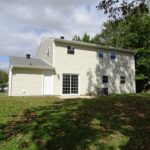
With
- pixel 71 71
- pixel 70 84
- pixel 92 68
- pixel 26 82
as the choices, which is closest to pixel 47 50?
pixel 71 71

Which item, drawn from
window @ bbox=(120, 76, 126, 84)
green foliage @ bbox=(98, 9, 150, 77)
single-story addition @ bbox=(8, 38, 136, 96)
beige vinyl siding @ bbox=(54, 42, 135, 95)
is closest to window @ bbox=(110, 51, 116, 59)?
single-story addition @ bbox=(8, 38, 136, 96)

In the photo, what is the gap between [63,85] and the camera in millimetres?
21094

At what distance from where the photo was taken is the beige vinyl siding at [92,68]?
21125 millimetres

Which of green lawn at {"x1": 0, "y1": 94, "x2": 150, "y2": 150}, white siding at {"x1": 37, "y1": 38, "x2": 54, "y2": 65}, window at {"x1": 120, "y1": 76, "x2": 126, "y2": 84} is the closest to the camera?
green lawn at {"x1": 0, "y1": 94, "x2": 150, "y2": 150}

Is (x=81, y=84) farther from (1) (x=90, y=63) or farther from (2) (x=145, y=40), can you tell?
(2) (x=145, y=40)

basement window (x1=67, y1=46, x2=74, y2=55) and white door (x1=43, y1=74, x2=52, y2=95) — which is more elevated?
basement window (x1=67, y1=46, x2=74, y2=55)

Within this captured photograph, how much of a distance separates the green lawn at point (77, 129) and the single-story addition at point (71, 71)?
402 inches

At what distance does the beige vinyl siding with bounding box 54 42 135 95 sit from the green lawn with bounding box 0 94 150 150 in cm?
1178

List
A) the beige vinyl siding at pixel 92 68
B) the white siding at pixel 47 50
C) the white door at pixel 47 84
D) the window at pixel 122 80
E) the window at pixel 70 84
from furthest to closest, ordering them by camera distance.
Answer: the window at pixel 122 80, the white siding at pixel 47 50, the window at pixel 70 84, the beige vinyl siding at pixel 92 68, the white door at pixel 47 84

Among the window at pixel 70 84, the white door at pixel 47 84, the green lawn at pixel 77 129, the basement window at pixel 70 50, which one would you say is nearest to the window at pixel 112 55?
the basement window at pixel 70 50

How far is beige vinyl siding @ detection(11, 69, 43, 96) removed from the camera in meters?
19.2

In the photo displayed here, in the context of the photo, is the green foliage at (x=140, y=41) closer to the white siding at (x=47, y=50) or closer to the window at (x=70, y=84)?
the white siding at (x=47, y=50)

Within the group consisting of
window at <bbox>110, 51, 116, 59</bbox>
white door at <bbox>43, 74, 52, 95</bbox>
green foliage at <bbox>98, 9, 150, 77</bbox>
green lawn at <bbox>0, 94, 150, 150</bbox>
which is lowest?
green lawn at <bbox>0, 94, 150, 150</bbox>

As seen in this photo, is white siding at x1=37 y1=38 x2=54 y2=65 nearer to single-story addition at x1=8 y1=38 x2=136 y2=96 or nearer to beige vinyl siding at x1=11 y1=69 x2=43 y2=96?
single-story addition at x1=8 y1=38 x2=136 y2=96
